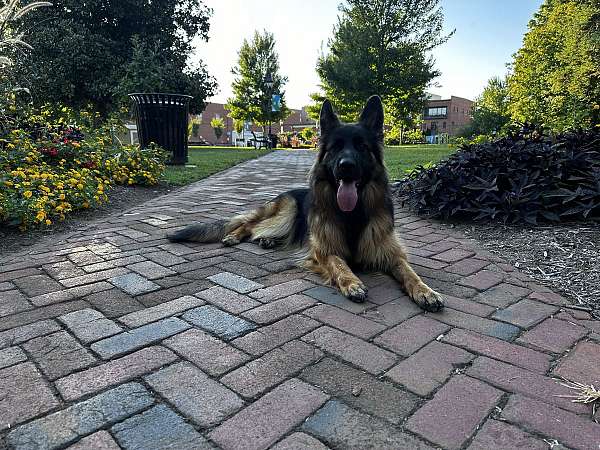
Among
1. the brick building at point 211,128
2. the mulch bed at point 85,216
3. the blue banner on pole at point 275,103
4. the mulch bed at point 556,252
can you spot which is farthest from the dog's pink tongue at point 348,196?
the brick building at point 211,128

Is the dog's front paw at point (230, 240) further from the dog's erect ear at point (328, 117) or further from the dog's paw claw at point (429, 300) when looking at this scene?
the dog's paw claw at point (429, 300)

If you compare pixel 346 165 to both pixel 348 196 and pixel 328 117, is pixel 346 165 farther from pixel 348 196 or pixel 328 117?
pixel 328 117

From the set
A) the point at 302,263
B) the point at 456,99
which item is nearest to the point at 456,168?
the point at 302,263

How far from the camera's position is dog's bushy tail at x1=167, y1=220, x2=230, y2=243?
385cm

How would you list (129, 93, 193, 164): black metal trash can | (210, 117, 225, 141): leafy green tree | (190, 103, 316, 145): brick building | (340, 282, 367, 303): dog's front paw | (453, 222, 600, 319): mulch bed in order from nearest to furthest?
1. (340, 282, 367, 303): dog's front paw
2. (453, 222, 600, 319): mulch bed
3. (129, 93, 193, 164): black metal trash can
4. (210, 117, 225, 141): leafy green tree
5. (190, 103, 316, 145): brick building

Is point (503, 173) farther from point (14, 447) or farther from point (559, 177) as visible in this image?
point (14, 447)

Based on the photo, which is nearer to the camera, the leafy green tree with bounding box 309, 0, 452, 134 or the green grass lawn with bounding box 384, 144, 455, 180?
the green grass lawn with bounding box 384, 144, 455, 180

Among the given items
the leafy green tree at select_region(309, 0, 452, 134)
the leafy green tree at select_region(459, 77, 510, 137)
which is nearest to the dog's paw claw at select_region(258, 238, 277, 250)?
the leafy green tree at select_region(309, 0, 452, 134)

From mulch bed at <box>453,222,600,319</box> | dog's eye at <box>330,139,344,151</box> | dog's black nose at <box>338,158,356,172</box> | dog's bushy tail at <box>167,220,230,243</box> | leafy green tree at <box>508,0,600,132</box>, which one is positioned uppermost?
leafy green tree at <box>508,0,600,132</box>

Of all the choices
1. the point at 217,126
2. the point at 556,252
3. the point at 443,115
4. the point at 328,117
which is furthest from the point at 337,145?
the point at 443,115

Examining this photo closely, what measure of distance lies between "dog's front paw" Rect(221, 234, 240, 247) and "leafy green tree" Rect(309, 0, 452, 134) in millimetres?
24181

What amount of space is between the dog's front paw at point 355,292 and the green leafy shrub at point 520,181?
252 centimetres

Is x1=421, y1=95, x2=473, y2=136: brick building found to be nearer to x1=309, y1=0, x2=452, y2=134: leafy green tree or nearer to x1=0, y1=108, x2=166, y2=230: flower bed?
x1=309, y1=0, x2=452, y2=134: leafy green tree

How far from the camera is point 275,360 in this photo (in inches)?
72.3
